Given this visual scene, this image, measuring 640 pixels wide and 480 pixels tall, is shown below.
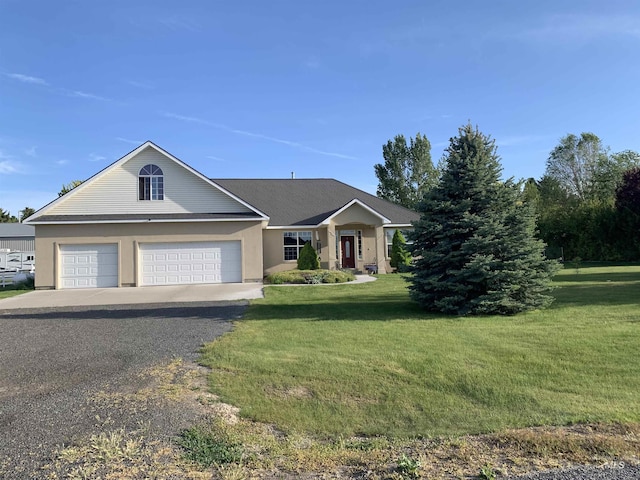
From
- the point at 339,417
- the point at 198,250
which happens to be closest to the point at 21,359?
the point at 339,417

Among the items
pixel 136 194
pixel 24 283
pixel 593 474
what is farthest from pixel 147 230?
pixel 593 474

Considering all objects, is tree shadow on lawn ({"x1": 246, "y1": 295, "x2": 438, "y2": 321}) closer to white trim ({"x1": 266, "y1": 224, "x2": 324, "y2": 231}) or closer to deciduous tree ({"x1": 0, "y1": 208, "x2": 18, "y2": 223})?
white trim ({"x1": 266, "y1": 224, "x2": 324, "y2": 231})

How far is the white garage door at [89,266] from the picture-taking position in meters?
18.7

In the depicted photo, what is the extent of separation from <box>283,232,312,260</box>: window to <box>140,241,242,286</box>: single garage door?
13.3 ft

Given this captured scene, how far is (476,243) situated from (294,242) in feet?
46.4

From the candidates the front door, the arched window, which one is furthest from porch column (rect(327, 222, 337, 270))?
the arched window

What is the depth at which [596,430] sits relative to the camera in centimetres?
396

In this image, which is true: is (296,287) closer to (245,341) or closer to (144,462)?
(245,341)

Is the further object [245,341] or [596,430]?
[245,341]

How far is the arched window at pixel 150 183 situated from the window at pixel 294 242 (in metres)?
7.00

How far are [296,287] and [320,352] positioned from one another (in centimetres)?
1033

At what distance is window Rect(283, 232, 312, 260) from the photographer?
23172mm

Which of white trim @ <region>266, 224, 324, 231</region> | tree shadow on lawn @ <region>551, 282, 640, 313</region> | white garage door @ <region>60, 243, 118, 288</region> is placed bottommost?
tree shadow on lawn @ <region>551, 282, 640, 313</region>

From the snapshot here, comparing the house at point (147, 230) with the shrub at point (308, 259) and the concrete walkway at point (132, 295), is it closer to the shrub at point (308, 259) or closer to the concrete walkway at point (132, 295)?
the concrete walkway at point (132, 295)
